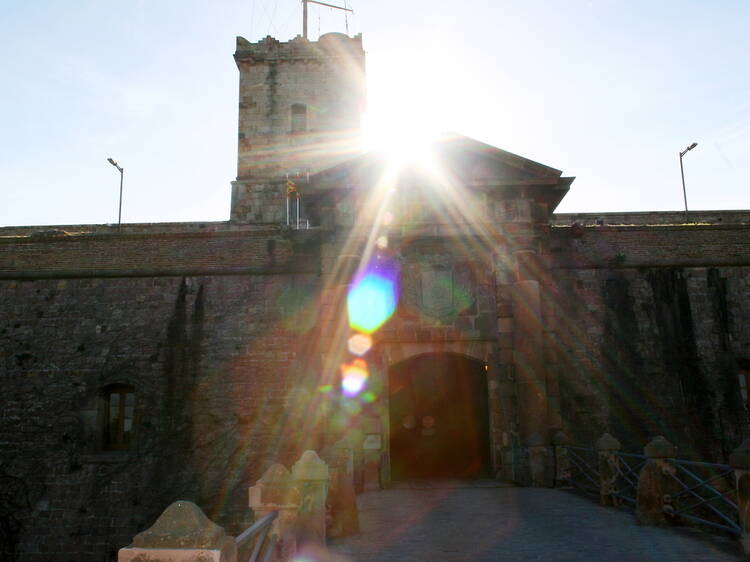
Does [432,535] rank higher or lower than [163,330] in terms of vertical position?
lower

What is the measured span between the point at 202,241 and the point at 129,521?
6163 millimetres

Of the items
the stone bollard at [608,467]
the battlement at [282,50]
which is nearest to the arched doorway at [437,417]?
the stone bollard at [608,467]

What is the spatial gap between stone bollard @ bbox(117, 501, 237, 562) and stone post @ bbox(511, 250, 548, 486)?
28.9 ft

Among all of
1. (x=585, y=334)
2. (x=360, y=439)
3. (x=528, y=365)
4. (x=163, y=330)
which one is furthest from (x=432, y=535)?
(x=163, y=330)

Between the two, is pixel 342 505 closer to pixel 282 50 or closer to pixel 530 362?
pixel 530 362

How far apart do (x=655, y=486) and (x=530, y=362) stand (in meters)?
4.78

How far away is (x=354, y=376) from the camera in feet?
42.5

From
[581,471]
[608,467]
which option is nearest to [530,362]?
[581,471]

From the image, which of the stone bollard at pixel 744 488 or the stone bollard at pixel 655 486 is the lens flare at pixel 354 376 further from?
the stone bollard at pixel 744 488

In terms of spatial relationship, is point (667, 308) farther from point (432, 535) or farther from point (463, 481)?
point (432, 535)

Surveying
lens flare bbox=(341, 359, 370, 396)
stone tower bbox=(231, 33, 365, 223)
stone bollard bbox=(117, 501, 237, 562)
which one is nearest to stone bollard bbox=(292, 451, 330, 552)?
stone bollard bbox=(117, 501, 237, 562)

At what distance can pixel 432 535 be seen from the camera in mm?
7754

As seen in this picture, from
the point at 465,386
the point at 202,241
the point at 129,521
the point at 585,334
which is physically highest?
the point at 202,241

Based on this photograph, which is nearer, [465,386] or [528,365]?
[528,365]
